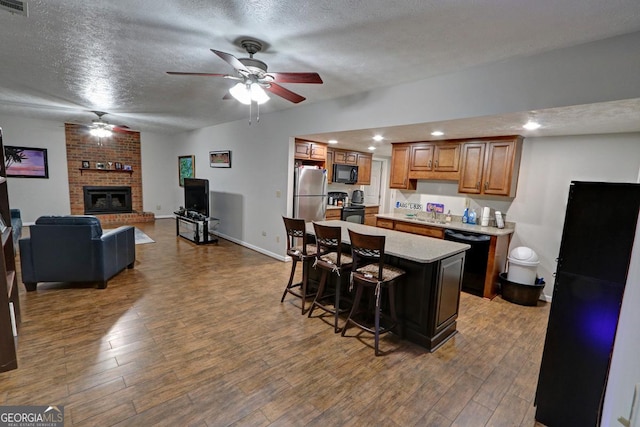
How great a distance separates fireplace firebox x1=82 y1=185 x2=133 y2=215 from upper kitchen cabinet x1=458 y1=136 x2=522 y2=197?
27.1ft

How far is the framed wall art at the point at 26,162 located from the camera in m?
6.43

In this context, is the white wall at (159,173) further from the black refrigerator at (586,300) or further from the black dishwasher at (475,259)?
the black refrigerator at (586,300)

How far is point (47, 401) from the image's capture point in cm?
186

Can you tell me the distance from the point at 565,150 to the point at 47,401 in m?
5.47

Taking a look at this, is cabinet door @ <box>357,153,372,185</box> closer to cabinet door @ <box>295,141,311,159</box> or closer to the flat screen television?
cabinet door @ <box>295,141,311,159</box>

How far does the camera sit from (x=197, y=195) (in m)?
6.18

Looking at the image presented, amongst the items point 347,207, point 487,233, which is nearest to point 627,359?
point 487,233

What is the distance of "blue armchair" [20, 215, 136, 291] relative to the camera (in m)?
3.32

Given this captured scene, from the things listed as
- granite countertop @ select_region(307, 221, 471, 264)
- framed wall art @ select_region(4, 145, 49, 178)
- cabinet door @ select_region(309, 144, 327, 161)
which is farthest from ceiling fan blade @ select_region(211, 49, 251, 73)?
framed wall art @ select_region(4, 145, 49, 178)

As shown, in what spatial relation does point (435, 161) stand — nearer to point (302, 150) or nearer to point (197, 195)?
point (302, 150)

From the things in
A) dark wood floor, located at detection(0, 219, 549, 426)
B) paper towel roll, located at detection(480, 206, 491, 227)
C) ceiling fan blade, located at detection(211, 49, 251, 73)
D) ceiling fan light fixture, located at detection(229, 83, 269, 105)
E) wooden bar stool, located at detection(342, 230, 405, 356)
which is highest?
ceiling fan blade, located at detection(211, 49, 251, 73)

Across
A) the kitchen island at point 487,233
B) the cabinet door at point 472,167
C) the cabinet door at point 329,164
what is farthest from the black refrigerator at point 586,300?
the cabinet door at point 329,164

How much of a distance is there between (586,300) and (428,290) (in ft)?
3.51

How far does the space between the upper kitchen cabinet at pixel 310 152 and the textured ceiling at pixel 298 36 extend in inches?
55.8
